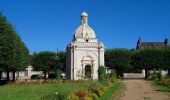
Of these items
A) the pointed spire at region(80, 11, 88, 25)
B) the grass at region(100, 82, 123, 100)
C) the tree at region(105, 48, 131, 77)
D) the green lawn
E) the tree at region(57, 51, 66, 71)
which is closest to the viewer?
the green lawn

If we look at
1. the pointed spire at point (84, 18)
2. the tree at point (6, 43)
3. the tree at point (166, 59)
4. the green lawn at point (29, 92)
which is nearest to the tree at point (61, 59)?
the pointed spire at point (84, 18)

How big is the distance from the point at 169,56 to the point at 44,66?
2511 cm

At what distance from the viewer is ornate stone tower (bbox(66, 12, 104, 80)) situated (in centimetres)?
6531

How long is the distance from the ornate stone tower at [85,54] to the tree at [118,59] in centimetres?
847

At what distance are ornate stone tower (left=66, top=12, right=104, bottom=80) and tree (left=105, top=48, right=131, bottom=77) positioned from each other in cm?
847

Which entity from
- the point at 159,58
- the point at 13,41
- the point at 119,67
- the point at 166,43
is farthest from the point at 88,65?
the point at 166,43

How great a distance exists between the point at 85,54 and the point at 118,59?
1079 centimetres

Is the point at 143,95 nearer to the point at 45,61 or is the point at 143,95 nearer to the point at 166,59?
the point at 166,59

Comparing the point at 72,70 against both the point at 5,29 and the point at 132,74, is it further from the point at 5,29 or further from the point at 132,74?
the point at 5,29

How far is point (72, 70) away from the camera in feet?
213

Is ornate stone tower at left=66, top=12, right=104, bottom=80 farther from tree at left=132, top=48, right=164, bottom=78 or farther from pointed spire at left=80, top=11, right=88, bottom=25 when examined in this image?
tree at left=132, top=48, right=164, bottom=78

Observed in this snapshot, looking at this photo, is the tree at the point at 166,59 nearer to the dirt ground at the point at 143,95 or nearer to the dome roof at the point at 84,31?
the dome roof at the point at 84,31

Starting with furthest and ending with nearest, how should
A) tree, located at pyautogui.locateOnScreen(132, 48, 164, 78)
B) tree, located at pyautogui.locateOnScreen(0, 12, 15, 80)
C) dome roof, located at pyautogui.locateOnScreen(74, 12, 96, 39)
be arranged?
1. tree, located at pyautogui.locateOnScreen(132, 48, 164, 78)
2. dome roof, located at pyautogui.locateOnScreen(74, 12, 96, 39)
3. tree, located at pyautogui.locateOnScreen(0, 12, 15, 80)

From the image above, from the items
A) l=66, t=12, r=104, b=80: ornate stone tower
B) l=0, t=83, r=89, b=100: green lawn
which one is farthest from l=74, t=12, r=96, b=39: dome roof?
l=0, t=83, r=89, b=100: green lawn
